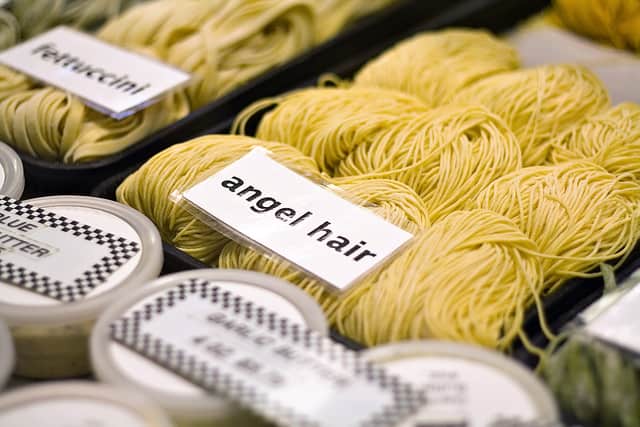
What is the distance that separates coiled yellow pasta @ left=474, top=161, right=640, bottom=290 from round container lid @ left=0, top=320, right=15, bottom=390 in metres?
0.60

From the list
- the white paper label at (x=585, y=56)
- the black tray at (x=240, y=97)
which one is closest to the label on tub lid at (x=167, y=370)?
the black tray at (x=240, y=97)

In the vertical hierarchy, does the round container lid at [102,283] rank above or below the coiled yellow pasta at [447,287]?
below

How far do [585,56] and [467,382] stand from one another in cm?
100

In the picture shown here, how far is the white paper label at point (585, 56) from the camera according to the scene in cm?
158

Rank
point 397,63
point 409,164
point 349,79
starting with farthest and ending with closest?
point 349,79 → point 397,63 → point 409,164

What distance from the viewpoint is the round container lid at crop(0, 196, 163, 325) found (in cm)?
96

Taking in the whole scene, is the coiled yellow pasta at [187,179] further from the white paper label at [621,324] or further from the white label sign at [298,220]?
the white paper label at [621,324]

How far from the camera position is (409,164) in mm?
1235

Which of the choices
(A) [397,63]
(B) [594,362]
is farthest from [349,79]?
(B) [594,362]

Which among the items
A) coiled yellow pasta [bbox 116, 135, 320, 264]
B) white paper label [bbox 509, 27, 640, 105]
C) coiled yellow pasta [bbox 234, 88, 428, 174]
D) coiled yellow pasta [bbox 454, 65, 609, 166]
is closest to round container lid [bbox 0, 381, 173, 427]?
coiled yellow pasta [bbox 116, 135, 320, 264]

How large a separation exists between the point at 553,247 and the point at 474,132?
0.24 meters

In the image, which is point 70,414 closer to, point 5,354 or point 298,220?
point 5,354

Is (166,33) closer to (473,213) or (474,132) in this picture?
(474,132)

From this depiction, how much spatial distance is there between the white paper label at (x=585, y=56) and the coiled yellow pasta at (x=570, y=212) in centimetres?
43
